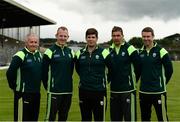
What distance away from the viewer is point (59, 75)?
8.66 m

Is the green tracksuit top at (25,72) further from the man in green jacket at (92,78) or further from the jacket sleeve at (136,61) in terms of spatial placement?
the jacket sleeve at (136,61)

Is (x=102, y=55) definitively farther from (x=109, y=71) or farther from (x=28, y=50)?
(x=28, y=50)

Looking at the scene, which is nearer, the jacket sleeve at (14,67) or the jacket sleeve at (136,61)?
the jacket sleeve at (14,67)

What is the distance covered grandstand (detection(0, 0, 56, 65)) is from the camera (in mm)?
56438

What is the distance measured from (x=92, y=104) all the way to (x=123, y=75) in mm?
801

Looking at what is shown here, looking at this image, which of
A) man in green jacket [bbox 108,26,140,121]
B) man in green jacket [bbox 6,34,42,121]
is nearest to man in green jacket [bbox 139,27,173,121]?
man in green jacket [bbox 108,26,140,121]

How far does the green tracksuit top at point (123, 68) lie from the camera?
884 centimetres

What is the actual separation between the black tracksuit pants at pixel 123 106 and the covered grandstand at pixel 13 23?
42422mm

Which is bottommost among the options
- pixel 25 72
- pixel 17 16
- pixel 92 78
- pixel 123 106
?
pixel 123 106

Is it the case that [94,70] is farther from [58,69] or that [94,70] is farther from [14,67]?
[14,67]

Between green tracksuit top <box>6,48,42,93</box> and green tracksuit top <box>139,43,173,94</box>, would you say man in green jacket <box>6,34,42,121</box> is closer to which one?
green tracksuit top <box>6,48,42,93</box>

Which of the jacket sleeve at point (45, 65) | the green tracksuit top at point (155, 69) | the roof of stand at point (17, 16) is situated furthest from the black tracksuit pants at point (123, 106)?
the roof of stand at point (17, 16)

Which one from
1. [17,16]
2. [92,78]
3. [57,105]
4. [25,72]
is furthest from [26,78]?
[17,16]

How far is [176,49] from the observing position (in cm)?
12075
